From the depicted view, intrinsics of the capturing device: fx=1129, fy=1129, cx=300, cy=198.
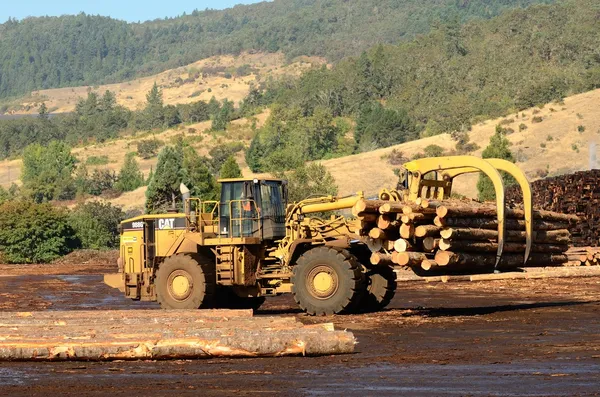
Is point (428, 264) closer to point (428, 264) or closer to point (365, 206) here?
point (428, 264)

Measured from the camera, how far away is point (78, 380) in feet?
43.1

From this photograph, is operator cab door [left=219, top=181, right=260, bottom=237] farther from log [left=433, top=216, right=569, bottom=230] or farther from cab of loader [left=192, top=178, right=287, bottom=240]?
log [left=433, top=216, right=569, bottom=230]

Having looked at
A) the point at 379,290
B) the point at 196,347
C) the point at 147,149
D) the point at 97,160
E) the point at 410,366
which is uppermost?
the point at 147,149

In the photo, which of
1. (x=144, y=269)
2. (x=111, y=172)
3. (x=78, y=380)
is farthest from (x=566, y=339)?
(x=111, y=172)

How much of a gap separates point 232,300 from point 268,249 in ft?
5.97

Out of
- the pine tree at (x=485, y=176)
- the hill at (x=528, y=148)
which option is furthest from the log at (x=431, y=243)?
the hill at (x=528, y=148)

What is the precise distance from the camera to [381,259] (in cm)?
1958

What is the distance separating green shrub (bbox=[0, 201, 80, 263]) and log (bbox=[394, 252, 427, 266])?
39952 millimetres

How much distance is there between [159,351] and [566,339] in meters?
5.78

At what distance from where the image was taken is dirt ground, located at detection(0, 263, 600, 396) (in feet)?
39.7

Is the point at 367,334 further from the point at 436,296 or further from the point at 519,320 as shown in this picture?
the point at 436,296

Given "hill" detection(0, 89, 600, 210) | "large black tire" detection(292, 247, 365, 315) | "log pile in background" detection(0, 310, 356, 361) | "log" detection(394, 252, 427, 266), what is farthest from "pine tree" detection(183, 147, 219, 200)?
"log pile in background" detection(0, 310, 356, 361)

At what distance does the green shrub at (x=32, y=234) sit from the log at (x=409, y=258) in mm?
39952

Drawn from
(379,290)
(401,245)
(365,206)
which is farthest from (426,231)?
(379,290)
